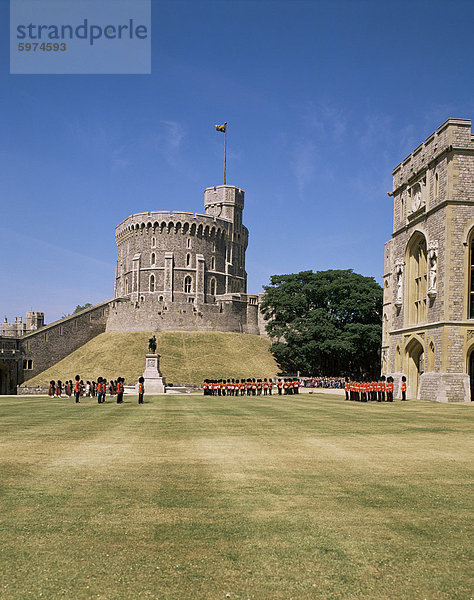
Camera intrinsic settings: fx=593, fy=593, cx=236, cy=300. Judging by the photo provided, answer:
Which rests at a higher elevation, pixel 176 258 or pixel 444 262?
pixel 176 258

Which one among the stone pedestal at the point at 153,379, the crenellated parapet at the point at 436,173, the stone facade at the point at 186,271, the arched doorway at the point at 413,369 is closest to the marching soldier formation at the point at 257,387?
the arched doorway at the point at 413,369

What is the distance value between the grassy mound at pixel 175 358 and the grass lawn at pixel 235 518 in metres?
57.2

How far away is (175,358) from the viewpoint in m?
80.6

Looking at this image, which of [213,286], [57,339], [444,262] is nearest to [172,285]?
[213,286]

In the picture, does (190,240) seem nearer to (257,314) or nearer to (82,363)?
(257,314)

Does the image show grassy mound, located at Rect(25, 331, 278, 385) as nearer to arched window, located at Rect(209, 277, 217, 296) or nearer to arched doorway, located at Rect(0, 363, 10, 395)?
arched doorway, located at Rect(0, 363, 10, 395)

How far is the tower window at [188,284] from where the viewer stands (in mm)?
101812

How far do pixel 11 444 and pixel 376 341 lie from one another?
63.6 meters

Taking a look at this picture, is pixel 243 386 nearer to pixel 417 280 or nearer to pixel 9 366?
pixel 417 280

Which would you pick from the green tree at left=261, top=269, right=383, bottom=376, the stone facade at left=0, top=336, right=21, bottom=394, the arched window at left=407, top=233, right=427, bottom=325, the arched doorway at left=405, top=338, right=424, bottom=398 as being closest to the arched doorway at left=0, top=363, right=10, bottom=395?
the stone facade at left=0, top=336, right=21, bottom=394

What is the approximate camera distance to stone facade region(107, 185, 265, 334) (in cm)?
9431

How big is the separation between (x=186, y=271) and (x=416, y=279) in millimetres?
63767

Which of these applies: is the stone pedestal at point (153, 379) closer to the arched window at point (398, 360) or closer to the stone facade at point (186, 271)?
the arched window at point (398, 360)

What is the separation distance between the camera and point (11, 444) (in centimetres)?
1491
